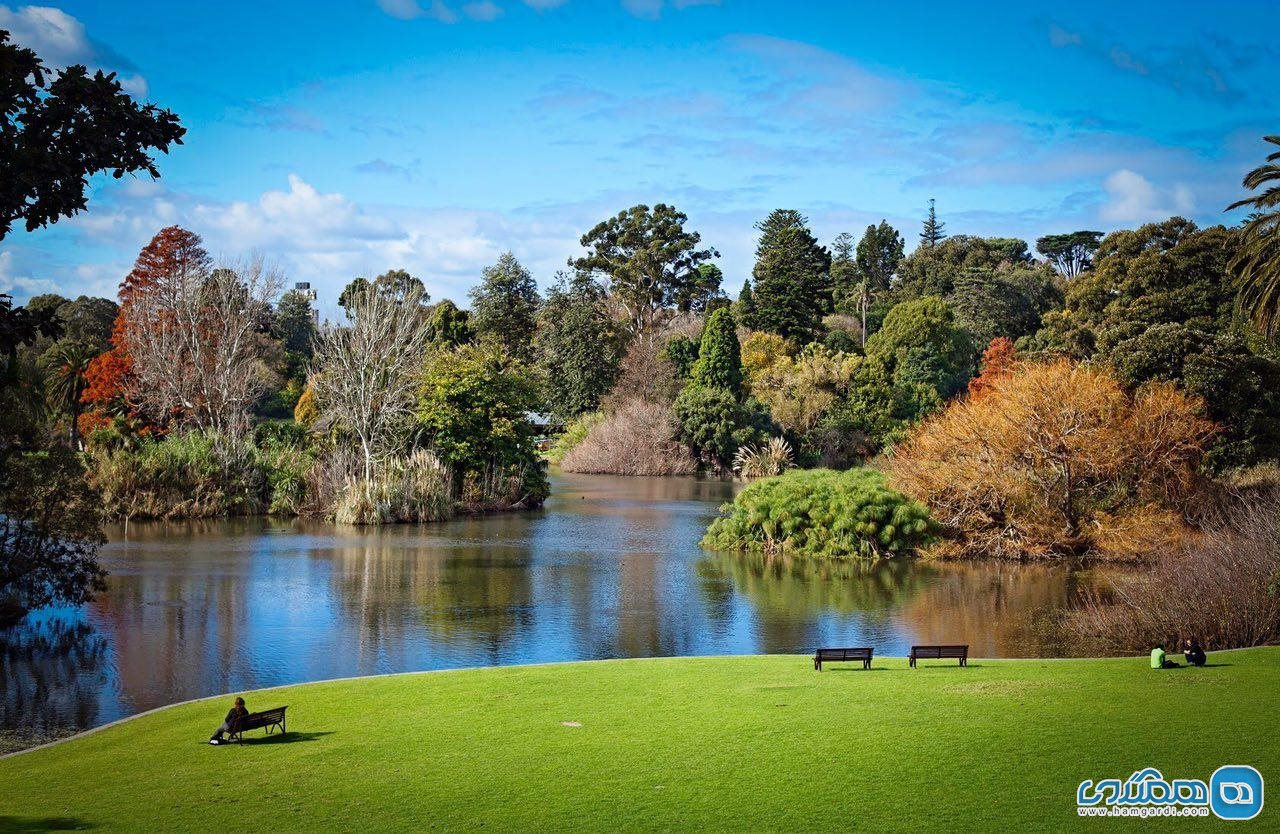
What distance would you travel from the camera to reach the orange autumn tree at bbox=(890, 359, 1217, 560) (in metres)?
28.2

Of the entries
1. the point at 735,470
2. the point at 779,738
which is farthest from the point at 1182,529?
the point at 735,470

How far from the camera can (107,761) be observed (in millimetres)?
10758

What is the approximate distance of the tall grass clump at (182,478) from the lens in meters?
33.0

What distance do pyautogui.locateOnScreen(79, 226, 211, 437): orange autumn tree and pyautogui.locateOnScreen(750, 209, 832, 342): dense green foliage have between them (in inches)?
1426

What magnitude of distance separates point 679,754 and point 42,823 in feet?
17.5

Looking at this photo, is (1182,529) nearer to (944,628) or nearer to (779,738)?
(944,628)

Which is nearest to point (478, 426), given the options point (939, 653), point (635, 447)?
point (635, 447)

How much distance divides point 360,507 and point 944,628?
20.8m

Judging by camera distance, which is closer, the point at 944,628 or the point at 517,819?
the point at 517,819

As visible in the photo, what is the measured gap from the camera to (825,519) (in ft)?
96.7

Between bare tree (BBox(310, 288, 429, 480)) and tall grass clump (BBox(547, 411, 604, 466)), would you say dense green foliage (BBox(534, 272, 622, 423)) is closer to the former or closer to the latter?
tall grass clump (BBox(547, 411, 604, 466))

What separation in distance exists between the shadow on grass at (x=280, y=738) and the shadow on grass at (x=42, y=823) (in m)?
2.28

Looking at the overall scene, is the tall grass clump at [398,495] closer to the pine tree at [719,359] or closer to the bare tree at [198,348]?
the bare tree at [198,348]

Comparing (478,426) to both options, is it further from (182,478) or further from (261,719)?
(261,719)
